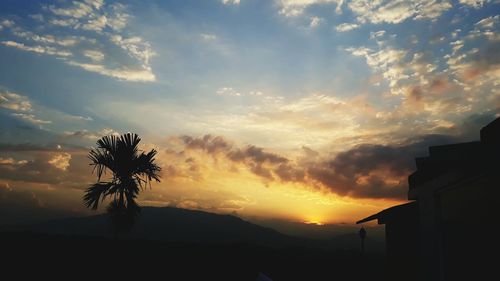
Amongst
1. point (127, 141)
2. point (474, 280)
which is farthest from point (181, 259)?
point (474, 280)

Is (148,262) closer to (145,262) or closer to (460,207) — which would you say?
(145,262)

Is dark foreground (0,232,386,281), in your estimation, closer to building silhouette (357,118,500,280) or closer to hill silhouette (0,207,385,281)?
hill silhouette (0,207,385,281)

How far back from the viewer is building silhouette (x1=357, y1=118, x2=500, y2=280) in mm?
3603

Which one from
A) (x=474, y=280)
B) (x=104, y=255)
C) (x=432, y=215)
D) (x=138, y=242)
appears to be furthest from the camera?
(x=138, y=242)

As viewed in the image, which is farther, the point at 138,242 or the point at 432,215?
the point at 138,242

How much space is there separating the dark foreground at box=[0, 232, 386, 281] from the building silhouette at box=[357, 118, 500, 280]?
40.7 feet

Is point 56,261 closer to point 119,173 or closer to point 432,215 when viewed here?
point 119,173

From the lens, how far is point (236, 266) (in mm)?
18750

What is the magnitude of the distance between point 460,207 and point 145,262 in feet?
53.0

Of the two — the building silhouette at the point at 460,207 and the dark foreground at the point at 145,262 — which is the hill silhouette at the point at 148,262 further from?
the building silhouette at the point at 460,207

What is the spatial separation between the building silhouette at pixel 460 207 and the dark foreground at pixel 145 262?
12.4 meters

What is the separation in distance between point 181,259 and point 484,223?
17481 millimetres

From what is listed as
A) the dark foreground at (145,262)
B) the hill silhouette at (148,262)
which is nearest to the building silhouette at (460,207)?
the dark foreground at (145,262)

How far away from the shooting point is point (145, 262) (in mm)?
17266
